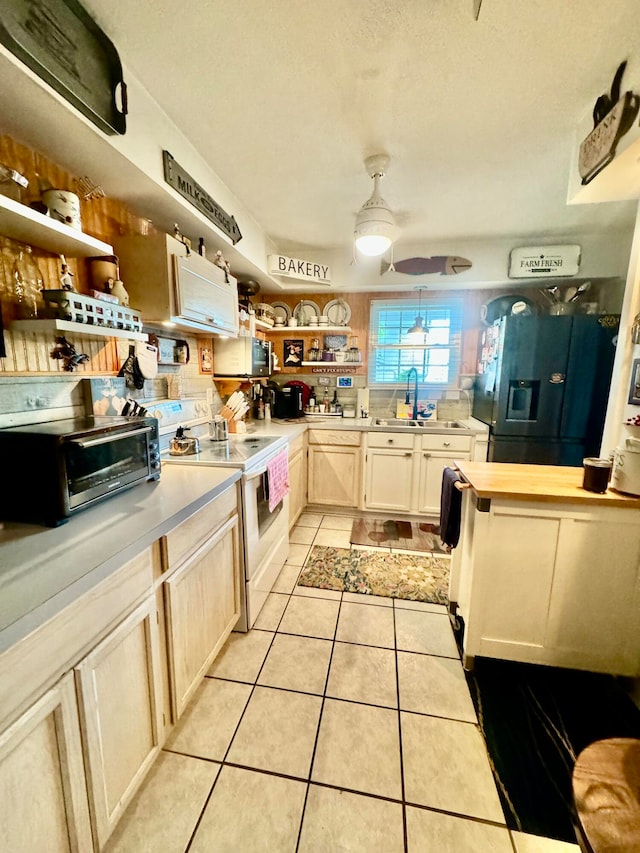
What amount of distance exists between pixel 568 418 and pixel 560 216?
153cm

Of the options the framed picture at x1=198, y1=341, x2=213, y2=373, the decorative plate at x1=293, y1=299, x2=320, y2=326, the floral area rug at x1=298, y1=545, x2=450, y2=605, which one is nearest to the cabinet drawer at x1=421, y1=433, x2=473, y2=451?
the floral area rug at x1=298, y1=545, x2=450, y2=605

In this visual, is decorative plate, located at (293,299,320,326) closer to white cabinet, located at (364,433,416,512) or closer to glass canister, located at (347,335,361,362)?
glass canister, located at (347,335,361,362)

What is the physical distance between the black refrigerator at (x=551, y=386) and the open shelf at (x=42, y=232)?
280cm

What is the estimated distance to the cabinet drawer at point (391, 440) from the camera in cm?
305

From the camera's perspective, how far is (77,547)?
92 centimetres

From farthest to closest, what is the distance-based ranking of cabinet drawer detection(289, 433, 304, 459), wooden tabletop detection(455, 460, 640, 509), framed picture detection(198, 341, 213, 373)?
cabinet drawer detection(289, 433, 304, 459)
framed picture detection(198, 341, 213, 373)
wooden tabletop detection(455, 460, 640, 509)

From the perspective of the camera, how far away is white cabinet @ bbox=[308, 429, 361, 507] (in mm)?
3176

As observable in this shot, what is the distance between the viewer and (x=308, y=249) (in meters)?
3.28

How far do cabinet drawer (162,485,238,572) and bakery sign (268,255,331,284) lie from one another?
7.07 feet

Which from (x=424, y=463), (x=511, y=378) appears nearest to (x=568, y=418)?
(x=511, y=378)


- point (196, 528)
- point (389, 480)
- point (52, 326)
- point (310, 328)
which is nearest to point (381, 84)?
point (52, 326)

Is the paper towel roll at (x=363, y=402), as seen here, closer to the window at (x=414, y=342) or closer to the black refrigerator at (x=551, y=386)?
the window at (x=414, y=342)

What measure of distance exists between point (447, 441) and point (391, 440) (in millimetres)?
493

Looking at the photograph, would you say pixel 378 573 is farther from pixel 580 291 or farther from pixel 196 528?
pixel 580 291
